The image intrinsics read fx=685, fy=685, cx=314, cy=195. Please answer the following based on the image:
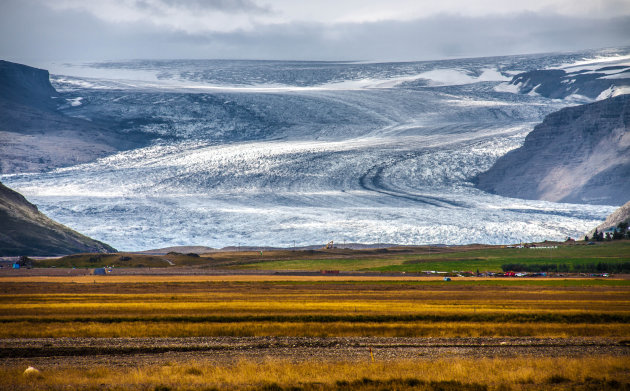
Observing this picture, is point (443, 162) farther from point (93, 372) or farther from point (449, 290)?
point (93, 372)

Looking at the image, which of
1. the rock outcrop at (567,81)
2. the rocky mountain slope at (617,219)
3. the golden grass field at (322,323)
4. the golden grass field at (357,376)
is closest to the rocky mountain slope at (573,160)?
the rocky mountain slope at (617,219)

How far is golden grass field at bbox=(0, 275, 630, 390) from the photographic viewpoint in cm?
1040

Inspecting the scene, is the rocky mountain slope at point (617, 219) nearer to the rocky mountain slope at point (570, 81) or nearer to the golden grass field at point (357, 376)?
Result: the golden grass field at point (357, 376)

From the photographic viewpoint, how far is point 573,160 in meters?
73.5

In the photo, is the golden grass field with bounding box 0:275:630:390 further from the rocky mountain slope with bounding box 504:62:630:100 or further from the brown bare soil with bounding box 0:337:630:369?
the rocky mountain slope with bounding box 504:62:630:100

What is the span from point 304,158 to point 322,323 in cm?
5670

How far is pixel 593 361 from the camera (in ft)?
38.4

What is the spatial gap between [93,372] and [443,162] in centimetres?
6425

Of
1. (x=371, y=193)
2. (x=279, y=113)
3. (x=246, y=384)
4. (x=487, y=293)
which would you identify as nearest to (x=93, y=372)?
(x=246, y=384)

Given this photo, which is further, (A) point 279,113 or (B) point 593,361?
(A) point 279,113

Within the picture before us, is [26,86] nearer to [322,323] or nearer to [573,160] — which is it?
[573,160]

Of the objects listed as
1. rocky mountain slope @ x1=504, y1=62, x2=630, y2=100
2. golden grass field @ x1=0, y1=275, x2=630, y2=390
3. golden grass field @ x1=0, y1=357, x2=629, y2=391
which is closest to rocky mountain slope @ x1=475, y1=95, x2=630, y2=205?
rocky mountain slope @ x1=504, y1=62, x2=630, y2=100

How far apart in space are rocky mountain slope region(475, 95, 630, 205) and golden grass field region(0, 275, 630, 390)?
126 feet

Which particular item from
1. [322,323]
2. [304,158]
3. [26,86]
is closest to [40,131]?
[26,86]
